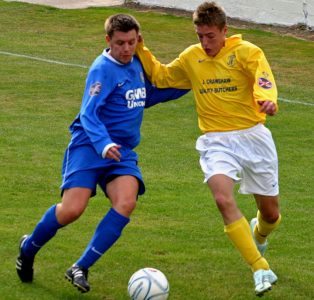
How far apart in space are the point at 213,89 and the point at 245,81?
0.23 meters

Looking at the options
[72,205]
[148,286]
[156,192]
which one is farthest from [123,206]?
[156,192]

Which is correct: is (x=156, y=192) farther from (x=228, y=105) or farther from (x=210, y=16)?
(x=210, y=16)

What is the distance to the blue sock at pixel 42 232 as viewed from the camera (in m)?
7.14

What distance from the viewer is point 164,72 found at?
7707 mm

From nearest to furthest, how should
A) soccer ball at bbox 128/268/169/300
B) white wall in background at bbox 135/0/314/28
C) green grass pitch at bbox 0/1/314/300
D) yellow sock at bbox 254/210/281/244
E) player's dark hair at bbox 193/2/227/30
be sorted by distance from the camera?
soccer ball at bbox 128/268/169/300, player's dark hair at bbox 193/2/227/30, green grass pitch at bbox 0/1/314/300, yellow sock at bbox 254/210/281/244, white wall in background at bbox 135/0/314/28

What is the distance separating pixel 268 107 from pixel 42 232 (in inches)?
68.7

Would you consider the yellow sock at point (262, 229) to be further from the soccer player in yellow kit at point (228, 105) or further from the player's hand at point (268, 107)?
the player's hand at point (268, 107)

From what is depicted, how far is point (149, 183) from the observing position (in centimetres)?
1041

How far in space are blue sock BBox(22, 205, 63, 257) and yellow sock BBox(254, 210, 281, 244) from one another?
160 centimetres

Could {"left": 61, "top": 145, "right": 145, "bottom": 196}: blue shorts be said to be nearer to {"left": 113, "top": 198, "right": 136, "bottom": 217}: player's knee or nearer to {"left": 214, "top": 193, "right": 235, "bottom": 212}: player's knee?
{"left": 113, "top": 198, "right": 136, "bottom": 217}: player's knee

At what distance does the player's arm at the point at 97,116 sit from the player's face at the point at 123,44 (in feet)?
0.61

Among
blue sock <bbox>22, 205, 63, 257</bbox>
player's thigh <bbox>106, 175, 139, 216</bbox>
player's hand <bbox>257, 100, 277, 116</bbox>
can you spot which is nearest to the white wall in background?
player's hand <bbox>257, 100, 277, 116</bbox>

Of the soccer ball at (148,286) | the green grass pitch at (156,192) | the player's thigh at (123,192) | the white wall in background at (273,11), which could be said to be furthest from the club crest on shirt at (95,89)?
the white wall in background at (273,11)

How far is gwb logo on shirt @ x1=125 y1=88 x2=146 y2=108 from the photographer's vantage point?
7258mm
